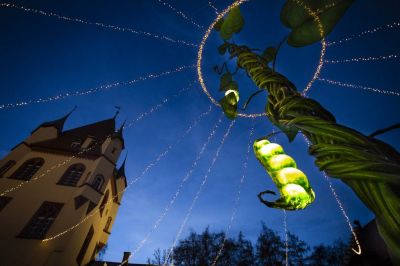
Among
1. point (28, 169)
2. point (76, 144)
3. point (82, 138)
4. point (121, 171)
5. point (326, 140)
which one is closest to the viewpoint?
point (326, 140)

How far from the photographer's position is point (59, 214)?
57.3 feet

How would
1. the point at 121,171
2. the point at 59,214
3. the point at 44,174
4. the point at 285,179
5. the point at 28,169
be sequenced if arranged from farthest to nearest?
the point at 121,171 < the point at 28,169 < the point at 44,174 < the point at 59,214 < the point at 285,179

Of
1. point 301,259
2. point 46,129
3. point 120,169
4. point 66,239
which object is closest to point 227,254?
point 301,259

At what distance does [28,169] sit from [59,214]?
595 cm

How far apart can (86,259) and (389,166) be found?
23145 mm

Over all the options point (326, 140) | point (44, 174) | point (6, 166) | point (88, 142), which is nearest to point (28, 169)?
point (6, 166)

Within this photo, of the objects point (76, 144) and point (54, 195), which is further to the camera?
point (76, 144)

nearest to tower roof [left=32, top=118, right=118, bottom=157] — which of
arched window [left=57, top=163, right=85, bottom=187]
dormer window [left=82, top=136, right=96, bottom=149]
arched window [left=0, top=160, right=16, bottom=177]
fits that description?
dormer window [left=82, top=136, right=96, bottom=149]

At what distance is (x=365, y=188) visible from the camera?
2.77ft

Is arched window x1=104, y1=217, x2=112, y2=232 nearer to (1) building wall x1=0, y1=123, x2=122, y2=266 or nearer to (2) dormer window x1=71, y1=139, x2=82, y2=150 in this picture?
(1) building wall x1=0, y1=123, x2=122, y2=266

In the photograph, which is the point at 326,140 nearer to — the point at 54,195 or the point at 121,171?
the point at 54,195

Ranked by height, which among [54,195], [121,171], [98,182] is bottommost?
[54,195]

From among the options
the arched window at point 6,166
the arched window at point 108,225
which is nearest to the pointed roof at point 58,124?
the arched window at point 6,166

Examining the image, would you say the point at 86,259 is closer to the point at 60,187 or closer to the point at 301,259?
the point at 60,187
